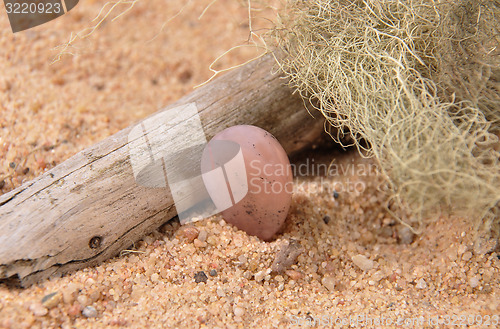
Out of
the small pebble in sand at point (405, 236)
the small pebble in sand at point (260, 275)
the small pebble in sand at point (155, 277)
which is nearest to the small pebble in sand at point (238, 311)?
the small pebble in sand at point (260, 275)

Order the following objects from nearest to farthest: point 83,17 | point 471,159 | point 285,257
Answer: point 471,159 → point 285,257 → point 83,17

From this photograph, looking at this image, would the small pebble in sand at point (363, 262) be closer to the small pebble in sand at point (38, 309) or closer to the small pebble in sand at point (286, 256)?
the small pebble in sand at point (286, 256)

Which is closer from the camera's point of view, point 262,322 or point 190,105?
point 262,322

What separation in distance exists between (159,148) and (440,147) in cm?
116

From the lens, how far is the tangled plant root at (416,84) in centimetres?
165

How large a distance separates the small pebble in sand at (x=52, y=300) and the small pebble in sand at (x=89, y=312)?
0.10 meters

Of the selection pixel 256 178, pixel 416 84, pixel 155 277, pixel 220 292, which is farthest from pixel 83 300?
pixel 416 84

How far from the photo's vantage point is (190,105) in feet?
7.13

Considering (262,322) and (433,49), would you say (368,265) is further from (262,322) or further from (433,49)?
(433,49)

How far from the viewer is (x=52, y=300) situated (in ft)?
5.41

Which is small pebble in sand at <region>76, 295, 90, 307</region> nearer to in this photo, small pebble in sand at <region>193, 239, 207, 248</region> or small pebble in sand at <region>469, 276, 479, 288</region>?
small pebble in sand at <region>193, 239, 207, 248</region>

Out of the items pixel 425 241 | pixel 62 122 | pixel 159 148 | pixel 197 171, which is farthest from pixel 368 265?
pixel 62 122

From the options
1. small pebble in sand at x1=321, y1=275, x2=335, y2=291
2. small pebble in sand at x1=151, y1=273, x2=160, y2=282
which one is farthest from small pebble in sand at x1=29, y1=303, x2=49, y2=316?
small pebble in sand at x1=321, y1=275, x2=335, y2=291

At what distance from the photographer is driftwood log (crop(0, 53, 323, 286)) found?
174 centimetres
